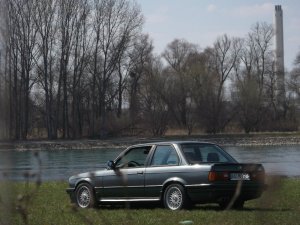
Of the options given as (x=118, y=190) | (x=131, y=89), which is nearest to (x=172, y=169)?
(x=118, y=190)

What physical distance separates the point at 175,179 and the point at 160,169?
1.69 feet

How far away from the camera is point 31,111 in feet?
296

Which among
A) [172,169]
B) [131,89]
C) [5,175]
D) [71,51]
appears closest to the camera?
[5,175]

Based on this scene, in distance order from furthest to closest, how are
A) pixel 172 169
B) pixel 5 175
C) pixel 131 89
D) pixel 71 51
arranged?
pixel 131 89, pixel 71 51, pixel 172 169, pixel 5 175

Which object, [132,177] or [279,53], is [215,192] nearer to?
[132,177]

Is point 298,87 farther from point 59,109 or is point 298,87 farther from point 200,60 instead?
point 59,109

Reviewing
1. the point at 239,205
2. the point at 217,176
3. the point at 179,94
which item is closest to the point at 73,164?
the point at 239,205

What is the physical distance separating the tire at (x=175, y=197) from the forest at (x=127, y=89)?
68165 mm

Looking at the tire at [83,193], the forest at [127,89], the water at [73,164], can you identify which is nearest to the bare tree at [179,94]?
the forest at [127,89]

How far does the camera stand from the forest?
84688 millimetres

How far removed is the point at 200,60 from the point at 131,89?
1022 cm

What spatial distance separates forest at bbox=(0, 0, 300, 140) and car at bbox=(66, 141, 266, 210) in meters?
66.9

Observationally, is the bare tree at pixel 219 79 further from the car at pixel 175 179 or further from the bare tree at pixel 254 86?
the car at pixel 175 179

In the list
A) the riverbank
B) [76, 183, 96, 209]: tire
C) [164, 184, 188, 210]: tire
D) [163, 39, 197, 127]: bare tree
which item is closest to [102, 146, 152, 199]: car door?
[76, 183, 96, 209]: tire
